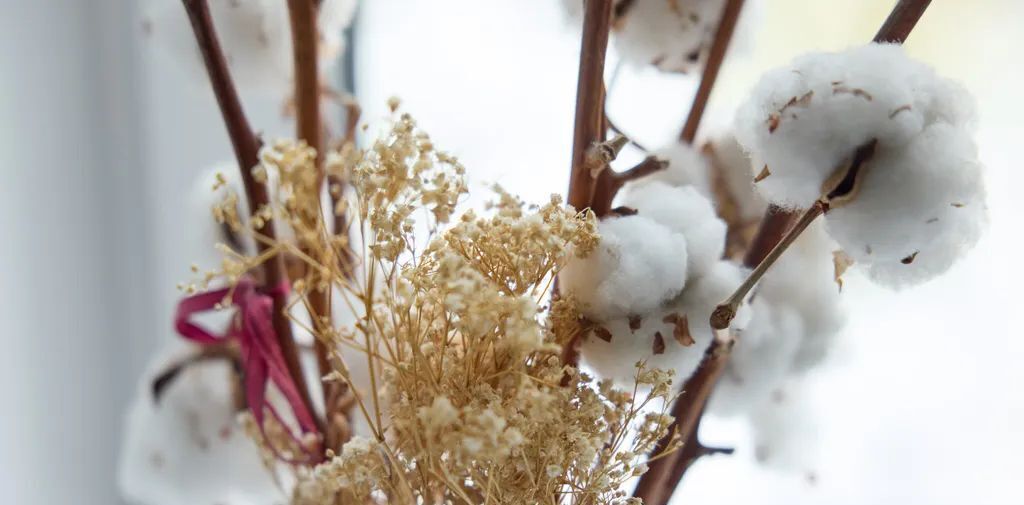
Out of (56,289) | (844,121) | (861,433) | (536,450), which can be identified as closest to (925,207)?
(844,121)

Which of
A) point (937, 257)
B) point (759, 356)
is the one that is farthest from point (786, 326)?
point (937, 257)

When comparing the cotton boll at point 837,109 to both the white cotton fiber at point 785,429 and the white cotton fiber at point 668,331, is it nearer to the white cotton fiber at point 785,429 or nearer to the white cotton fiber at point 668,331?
the white cotton fiber at point 668,331

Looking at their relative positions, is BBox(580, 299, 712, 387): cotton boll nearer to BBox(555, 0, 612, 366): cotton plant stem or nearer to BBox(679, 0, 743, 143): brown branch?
BBox(555, 0, 612, 366): cotton plant stem

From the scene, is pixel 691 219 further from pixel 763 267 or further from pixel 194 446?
pixel 194 446

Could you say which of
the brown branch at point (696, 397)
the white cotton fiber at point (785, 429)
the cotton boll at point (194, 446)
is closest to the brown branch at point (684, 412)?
the brown branch at point (696, 397)

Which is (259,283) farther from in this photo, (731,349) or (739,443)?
(739,443)

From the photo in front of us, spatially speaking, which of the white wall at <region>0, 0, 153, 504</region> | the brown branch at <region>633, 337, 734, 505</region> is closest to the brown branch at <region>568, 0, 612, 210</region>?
the brown branch at <region>633, 337, 734, 505</region>
